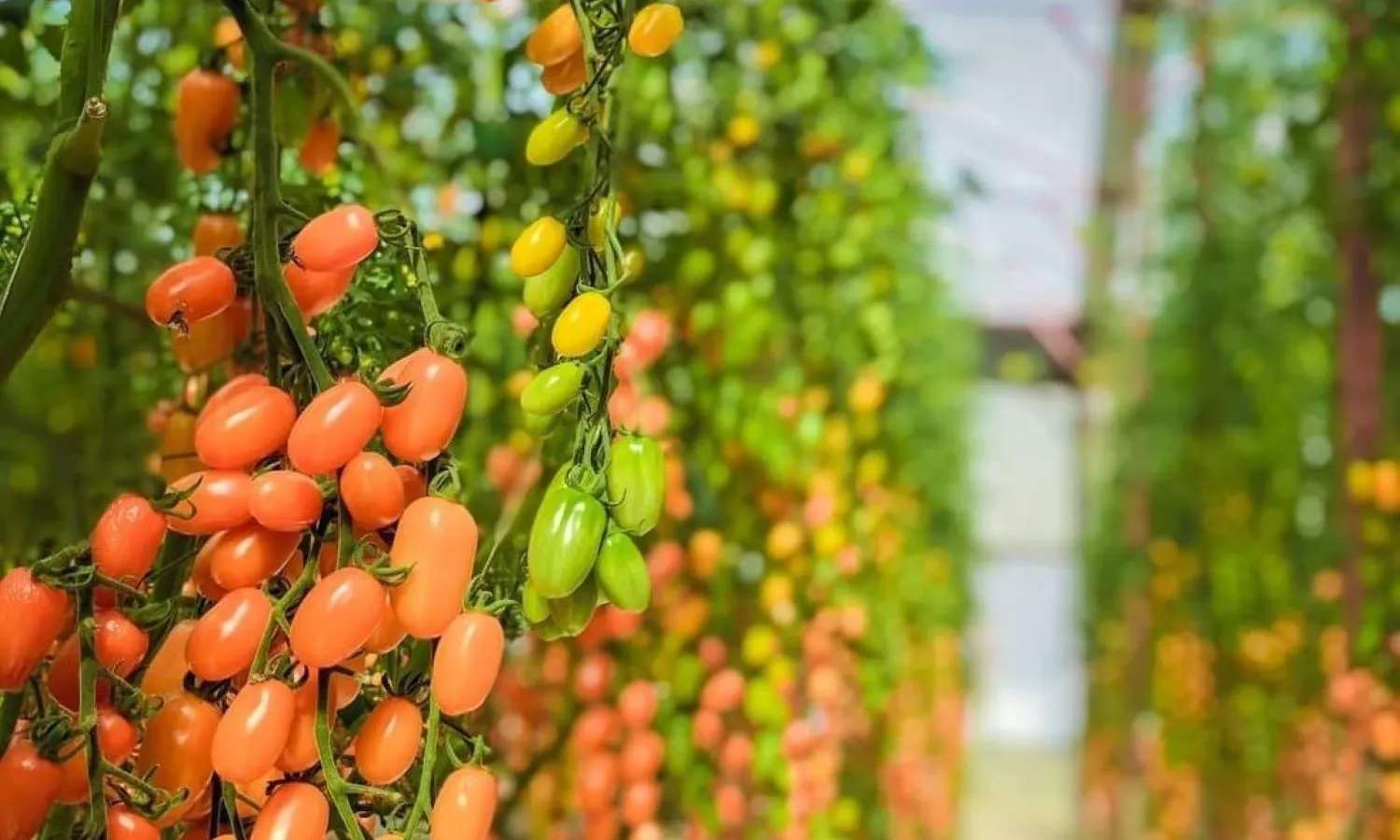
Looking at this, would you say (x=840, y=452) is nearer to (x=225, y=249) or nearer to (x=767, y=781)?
(x=767, y=781)

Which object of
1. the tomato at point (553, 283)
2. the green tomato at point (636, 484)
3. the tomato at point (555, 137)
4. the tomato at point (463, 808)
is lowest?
the tomato at point (463, 808)

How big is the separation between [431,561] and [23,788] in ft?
0.42

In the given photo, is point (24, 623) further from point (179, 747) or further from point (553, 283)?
point (553, 283)

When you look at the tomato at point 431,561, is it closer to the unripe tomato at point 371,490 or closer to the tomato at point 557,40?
the unripe tomato at point 371,490

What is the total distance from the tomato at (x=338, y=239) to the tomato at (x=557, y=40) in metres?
0.09

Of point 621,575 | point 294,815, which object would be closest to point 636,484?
point 621,575

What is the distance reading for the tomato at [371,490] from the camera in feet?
1.34

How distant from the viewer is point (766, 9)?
4.07ft

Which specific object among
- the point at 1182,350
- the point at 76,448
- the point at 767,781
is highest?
the point at 76,448

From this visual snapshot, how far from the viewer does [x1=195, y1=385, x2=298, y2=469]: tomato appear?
0.42 metres

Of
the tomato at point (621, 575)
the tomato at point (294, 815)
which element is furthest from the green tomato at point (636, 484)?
the tomato at point (294, 815)

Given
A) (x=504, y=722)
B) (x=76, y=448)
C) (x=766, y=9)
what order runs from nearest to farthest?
(x=76, y=448), (x=766, y=9), (x=504, y=722)

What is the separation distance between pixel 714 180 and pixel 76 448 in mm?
562

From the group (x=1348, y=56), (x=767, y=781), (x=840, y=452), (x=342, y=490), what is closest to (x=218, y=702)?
(x=342, y=490)
